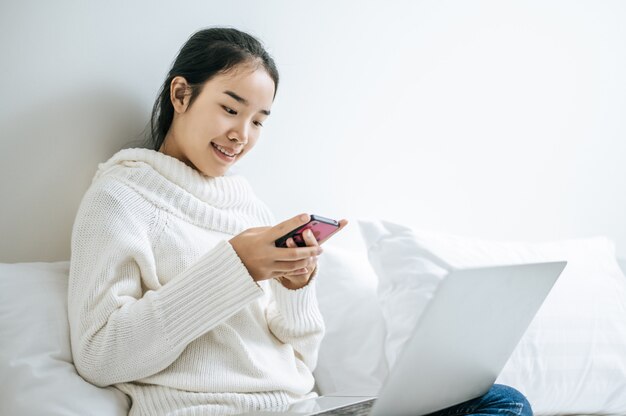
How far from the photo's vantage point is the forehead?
50.3 inches

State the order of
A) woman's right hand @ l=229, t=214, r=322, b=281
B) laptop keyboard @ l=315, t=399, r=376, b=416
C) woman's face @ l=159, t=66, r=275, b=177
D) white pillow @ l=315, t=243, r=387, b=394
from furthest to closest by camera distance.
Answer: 1. white pillow @ l=315, t=243, r=387, b=394
2. woman's face @ l=159, t=66, r=275, b=177
3. woman's right hand @ l=229, t=214, r=322, b=281
4. laptop keyboard @ l=315, t=399, r=376, b=416

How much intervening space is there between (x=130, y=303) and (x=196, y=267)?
0.12 metres

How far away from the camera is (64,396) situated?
106 cm

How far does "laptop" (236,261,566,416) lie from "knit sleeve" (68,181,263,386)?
20 cm

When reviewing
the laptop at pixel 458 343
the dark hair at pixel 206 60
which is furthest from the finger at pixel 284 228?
the dark hair at pixel 206 60

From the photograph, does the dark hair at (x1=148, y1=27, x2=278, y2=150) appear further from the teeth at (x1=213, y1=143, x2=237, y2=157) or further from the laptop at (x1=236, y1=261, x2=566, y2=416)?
the laptop at (x1=236, y1=261, x2=566, y2=416)

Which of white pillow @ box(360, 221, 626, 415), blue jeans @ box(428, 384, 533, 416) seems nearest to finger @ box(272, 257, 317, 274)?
blue jeans @ box(428, 384, 533, 416)

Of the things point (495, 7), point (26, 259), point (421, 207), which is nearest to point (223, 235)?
point (26, 259)

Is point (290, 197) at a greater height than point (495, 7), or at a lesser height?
lesser

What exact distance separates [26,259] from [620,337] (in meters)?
1.29

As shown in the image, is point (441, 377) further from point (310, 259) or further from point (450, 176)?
point (450, 176)

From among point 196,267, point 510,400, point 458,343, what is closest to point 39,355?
point 196,267

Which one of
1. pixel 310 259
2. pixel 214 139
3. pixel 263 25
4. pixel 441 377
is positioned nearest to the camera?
pixel 441 377

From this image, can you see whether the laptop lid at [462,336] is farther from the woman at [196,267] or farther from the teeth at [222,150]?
the teeth at [222,150]
